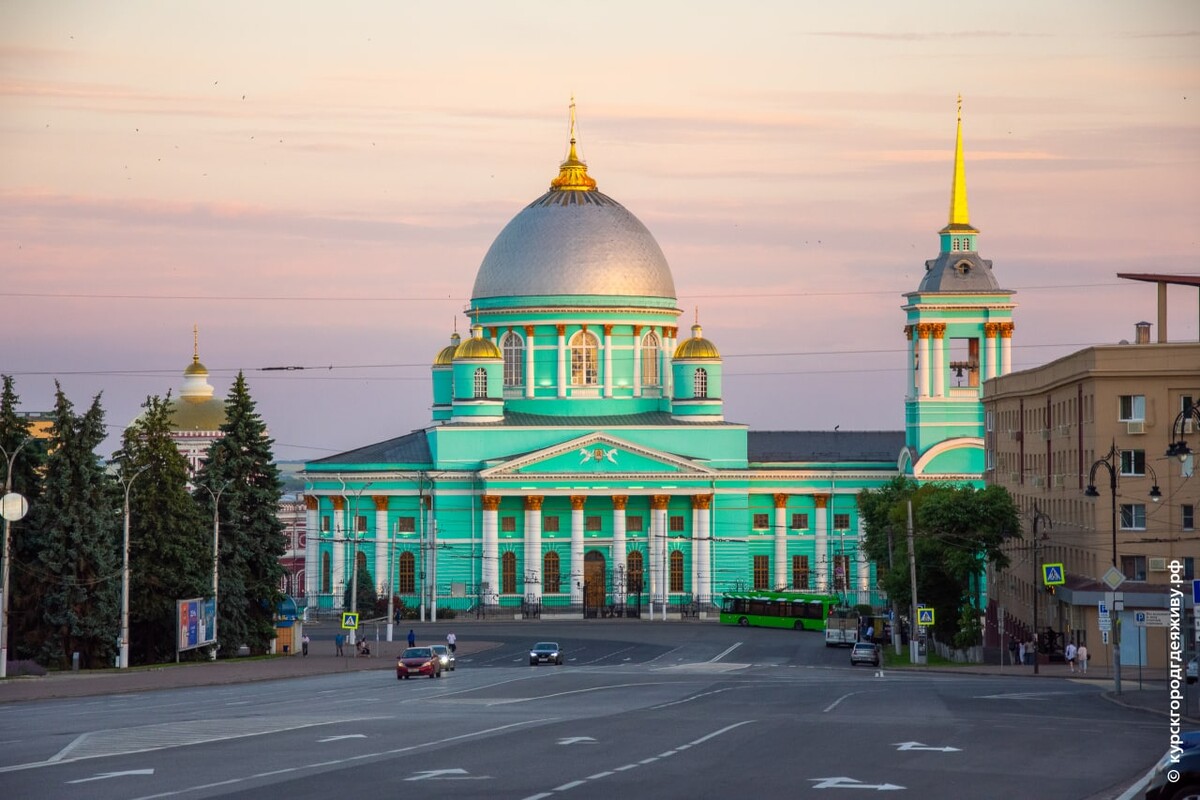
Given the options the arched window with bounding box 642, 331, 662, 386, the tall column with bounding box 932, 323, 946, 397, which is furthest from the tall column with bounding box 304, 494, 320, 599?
the tall column with bounding box 932, 323, 946, 397

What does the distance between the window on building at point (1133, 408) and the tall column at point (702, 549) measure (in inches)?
2311

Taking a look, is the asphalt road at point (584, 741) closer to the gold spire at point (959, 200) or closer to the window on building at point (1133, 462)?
the window on building at point (1133, 462)

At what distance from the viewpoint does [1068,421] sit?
258 ft

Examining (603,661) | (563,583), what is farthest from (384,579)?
(603,661)

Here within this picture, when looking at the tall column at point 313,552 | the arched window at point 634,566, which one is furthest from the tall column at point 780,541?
the tall column at point 313,552

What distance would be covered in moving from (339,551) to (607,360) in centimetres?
2091

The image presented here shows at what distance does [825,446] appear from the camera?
140 meters

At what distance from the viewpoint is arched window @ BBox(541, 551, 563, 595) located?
423ft

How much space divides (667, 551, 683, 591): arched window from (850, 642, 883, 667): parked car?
4905 centimetres

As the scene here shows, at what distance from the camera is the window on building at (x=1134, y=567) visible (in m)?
70.9

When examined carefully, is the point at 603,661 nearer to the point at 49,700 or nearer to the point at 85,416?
the point at 85,416

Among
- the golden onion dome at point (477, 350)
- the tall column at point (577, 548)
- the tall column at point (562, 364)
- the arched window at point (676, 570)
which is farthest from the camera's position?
the tall column at point (562, 364)

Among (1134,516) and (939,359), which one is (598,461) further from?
(1134,516)

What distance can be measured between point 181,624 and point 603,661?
17612 mm
